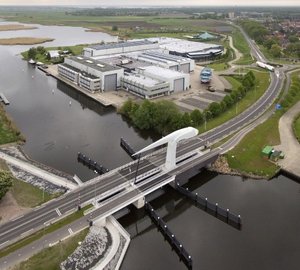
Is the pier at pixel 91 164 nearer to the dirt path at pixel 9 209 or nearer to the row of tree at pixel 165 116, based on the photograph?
the dirt path at pixel 9 209

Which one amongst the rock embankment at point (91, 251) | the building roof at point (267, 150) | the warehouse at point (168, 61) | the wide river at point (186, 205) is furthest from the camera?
the warehouse at point (168, 61)

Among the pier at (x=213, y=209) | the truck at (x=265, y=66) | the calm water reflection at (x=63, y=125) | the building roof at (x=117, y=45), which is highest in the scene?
the building roof at (x=117, y=45)

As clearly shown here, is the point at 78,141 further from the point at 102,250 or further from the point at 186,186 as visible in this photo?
the point at 102,250

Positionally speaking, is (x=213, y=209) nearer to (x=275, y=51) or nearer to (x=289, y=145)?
(x=289, y=145)

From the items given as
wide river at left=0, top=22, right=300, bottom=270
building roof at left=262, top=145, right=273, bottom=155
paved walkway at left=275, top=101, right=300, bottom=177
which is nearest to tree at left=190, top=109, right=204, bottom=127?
wide river at left=0, top=22, right=300, bottom=270

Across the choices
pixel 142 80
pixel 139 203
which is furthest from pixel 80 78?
pixel 139 203

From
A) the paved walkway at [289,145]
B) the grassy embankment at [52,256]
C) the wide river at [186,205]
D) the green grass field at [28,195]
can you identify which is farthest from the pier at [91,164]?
the paved walkway at [289,145]

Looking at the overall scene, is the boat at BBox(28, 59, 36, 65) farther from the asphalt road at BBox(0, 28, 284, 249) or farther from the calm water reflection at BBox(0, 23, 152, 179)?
the asphalt road at BBox(0, 28, 284, 249)
